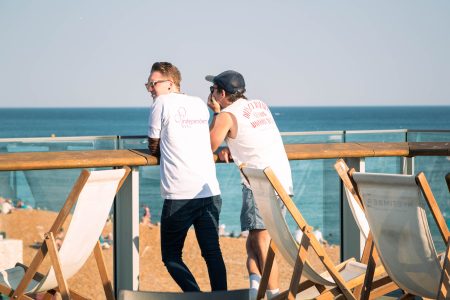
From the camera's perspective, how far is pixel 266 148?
581cm

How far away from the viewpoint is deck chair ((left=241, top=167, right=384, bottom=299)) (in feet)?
16.8

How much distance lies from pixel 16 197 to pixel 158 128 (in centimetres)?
81

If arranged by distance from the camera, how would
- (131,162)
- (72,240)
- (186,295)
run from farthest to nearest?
(131,162), (72,240), (186,295)

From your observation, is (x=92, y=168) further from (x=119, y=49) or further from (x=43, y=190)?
(x=119, y=49)

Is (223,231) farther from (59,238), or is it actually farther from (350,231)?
(59,238)

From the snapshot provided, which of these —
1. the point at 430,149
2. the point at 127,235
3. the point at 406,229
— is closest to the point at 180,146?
the point at 127,235

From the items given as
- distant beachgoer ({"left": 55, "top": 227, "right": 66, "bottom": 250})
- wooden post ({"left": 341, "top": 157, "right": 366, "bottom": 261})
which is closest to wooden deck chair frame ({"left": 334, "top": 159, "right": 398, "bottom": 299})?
wooden post ({"left": 341, "top": 157, "right": 366, "bottom": 261})

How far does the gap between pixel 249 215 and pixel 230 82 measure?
0.70 meters

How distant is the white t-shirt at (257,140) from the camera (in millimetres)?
5805

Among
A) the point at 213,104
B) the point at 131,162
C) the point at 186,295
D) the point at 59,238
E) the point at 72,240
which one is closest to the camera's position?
the point at 186,295

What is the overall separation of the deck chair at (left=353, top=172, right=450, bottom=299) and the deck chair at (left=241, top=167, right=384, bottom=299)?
1.01 feet

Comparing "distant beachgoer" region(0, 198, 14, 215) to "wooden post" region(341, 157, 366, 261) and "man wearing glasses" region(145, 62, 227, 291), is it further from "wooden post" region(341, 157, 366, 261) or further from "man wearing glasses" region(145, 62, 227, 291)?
"wooden post" region(341, 157, 366, 261)

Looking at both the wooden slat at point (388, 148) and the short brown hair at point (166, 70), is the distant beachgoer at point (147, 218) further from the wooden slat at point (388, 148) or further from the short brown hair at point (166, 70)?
the wooden slat at point (388, 148)

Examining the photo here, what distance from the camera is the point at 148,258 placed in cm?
600
